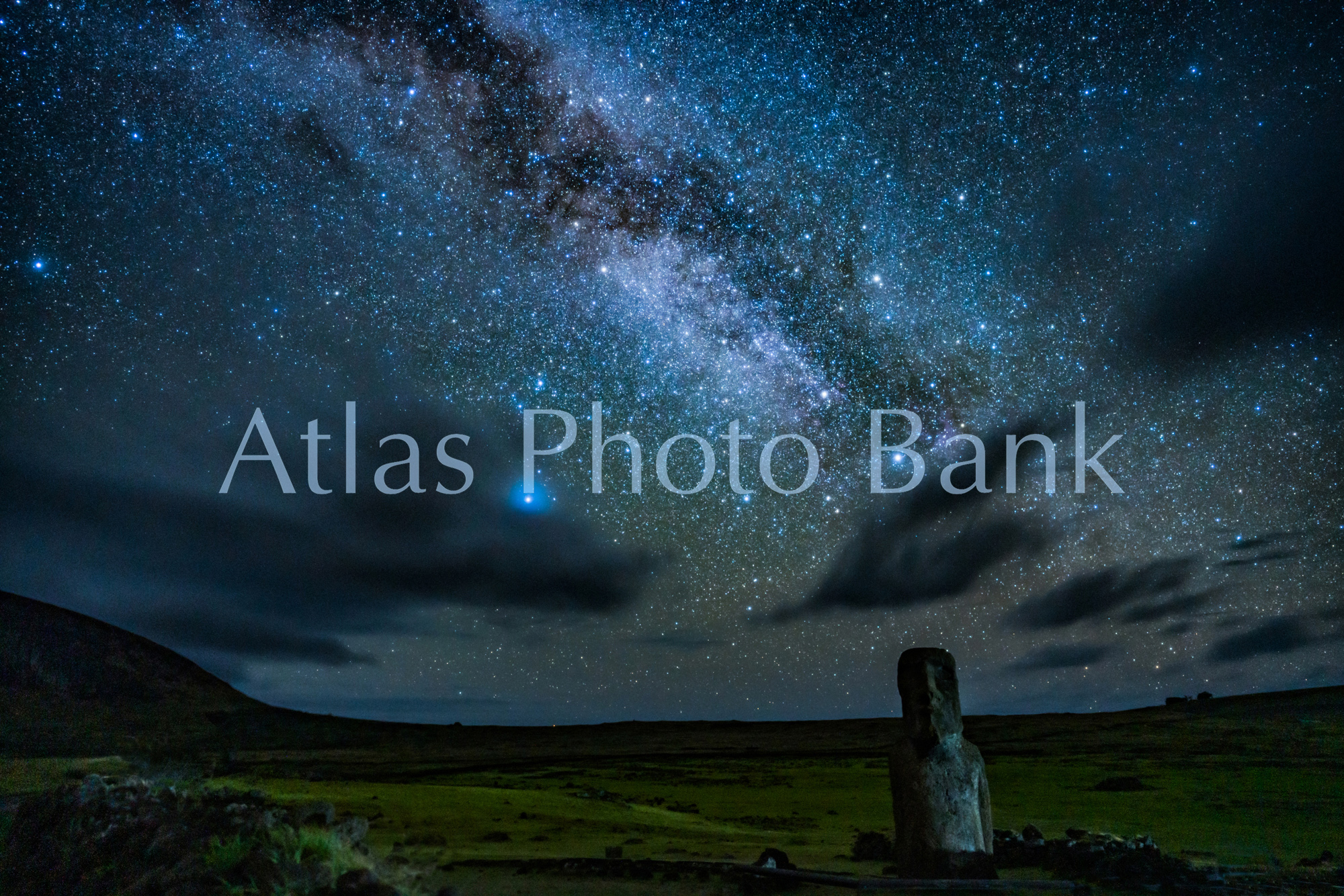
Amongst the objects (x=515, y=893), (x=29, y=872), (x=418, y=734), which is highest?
(x=29, y=872)

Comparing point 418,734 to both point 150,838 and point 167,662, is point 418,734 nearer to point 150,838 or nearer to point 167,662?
point 167,662

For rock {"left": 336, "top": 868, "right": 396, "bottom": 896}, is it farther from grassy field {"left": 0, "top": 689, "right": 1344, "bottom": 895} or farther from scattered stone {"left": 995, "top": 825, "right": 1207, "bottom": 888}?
scattered stone {"left": 995, "top": 825, "right": 1207, "bottom": 888}

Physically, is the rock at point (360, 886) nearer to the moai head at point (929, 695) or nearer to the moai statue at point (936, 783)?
the moai statue at point (936, 783)

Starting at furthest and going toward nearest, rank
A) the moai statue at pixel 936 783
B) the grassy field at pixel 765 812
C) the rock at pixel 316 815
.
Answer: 1. the grassy field at pixel 765 812
2. the moai statue at pixel 936 783
3. the rock at pixel 316 815

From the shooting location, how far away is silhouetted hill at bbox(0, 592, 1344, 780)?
2965 inches

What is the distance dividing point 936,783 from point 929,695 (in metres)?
1.23

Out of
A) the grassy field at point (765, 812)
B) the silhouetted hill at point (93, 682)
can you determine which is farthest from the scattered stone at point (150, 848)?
the silhouetted hill at point (93, 682)

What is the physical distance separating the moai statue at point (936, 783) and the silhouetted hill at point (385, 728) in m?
57.9

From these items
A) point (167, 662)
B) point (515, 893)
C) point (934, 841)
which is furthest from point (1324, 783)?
point (167, 662)

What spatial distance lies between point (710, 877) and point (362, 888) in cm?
666

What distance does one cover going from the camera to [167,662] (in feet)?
378

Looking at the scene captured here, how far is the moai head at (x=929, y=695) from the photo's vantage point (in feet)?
40.9

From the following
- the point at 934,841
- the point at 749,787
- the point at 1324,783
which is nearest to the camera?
the point at 934,841

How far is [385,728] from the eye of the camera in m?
122
